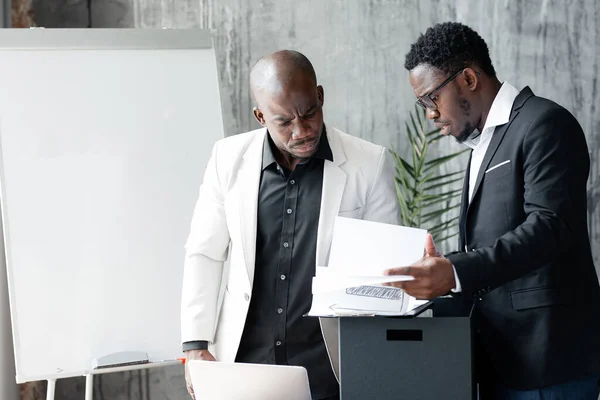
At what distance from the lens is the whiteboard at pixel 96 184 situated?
8.64ft

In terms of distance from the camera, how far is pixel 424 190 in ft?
10.2

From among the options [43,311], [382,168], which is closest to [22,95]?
[43,311]

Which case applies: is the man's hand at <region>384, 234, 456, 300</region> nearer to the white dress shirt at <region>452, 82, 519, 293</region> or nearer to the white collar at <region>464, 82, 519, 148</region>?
the white dress shirt at <region>452, 82, 519, 293</region>

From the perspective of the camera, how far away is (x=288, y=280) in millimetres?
1996

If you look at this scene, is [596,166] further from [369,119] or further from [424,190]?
[369,119]

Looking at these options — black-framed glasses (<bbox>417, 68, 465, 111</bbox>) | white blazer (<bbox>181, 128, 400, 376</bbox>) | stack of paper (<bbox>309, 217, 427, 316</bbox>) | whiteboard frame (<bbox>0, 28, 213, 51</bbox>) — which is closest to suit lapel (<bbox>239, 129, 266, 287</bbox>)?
white blazer (<bbox>181, 128, 400, 376</bbox>)

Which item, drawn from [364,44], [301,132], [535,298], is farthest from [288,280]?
[364,44]

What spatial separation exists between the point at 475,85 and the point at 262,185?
651mm

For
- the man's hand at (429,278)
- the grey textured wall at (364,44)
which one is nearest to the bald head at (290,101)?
the man's hand at (429,278)

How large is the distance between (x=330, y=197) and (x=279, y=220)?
6.0 inches

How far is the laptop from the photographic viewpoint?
1.66m

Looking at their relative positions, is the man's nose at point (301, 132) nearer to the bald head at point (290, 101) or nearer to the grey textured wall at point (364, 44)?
the bald head at point (290, 101)

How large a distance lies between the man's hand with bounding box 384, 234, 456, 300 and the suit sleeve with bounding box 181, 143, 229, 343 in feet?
2.37

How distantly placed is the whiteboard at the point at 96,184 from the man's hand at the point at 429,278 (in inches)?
57.1
